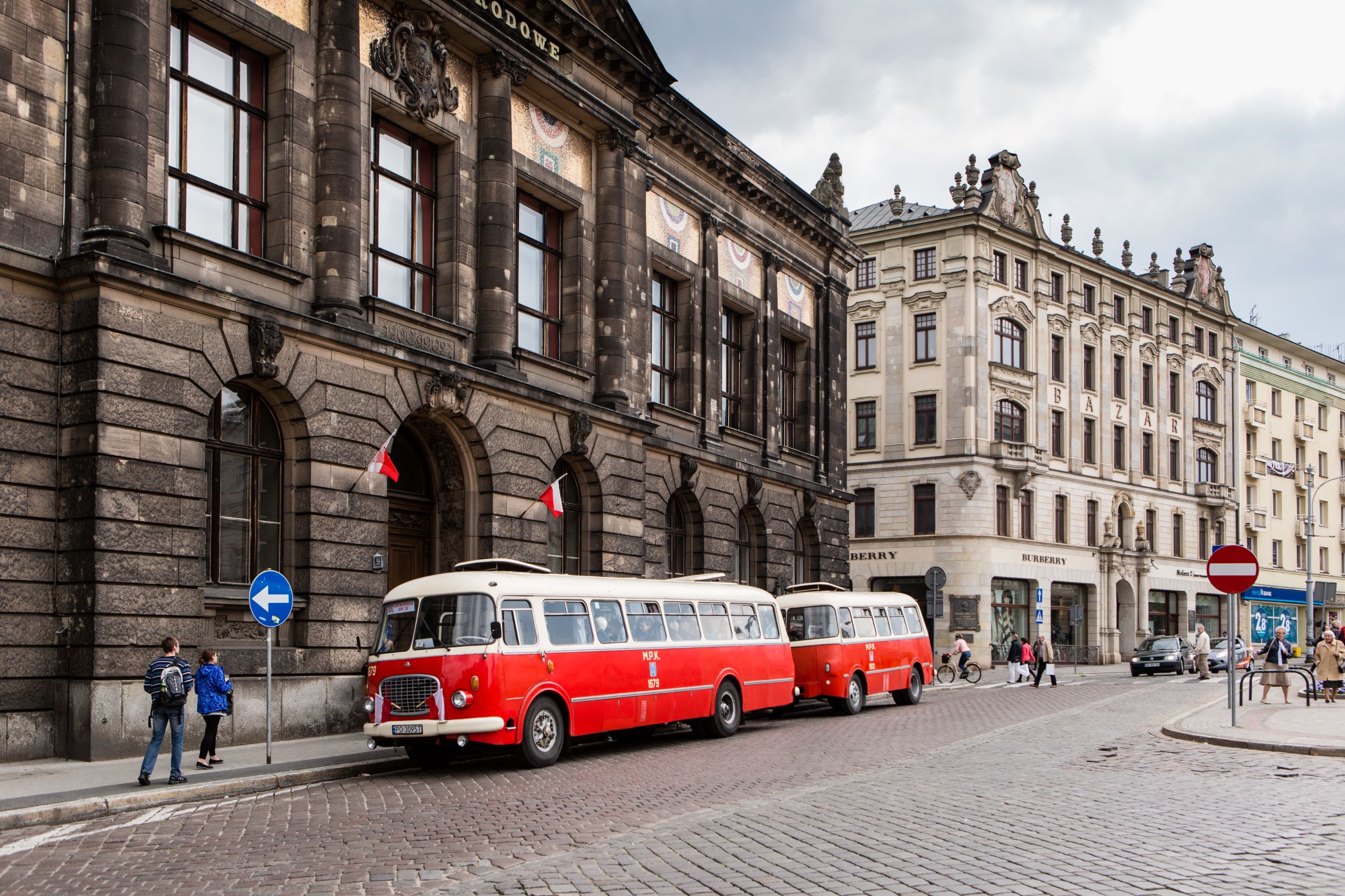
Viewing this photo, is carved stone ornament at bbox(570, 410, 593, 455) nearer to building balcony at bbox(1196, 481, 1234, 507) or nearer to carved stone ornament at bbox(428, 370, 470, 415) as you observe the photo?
carved stone ornament at bbox(428, 370, 470, 415)

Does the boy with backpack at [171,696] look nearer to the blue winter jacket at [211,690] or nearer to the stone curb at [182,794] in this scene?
the stone curb at [182,794]

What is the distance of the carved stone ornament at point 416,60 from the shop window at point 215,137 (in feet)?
8.52

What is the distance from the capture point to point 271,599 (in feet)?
55.5

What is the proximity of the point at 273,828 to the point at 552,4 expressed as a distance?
1954 centimetres

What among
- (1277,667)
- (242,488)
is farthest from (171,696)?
(1277,667)

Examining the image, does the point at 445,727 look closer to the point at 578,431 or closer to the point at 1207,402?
the point at 578,431

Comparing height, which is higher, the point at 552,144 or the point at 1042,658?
the point at 552,144

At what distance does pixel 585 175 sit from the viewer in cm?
2962

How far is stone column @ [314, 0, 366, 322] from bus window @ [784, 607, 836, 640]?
36.0ft

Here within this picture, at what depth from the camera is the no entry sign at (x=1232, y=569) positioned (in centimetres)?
2031

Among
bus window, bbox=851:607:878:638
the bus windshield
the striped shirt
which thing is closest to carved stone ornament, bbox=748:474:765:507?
bus window, bbox=851:607:878:638

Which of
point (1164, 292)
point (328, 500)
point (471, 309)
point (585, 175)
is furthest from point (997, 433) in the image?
point (328, 500)

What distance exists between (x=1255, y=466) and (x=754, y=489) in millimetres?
51787

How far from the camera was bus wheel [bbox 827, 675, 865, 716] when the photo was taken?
1041 inches
